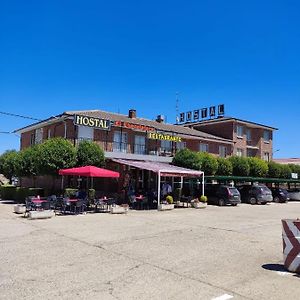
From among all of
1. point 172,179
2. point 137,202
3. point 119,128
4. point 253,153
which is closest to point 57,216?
point 137,202

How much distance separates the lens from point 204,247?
10.4 metres

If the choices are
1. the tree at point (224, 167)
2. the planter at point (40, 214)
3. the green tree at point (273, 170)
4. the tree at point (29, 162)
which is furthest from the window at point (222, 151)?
the planter at point (40, 214)

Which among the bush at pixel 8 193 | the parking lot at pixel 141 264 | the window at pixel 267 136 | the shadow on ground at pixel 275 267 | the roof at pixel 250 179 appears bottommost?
the shadow on ground at pixel 275 267

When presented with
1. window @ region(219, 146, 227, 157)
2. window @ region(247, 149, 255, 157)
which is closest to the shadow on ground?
window @ region(219, 146, 227, 157)

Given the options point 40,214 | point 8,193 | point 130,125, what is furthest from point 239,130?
point 40,214

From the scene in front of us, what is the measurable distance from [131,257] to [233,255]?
2597 millimetres

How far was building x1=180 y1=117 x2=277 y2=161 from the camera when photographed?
44.2 metres

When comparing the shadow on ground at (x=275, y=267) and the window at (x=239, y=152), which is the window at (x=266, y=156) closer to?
the window at (x=239, y=152)

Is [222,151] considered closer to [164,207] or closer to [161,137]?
[161,137]

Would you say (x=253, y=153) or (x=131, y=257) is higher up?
(x=253, y=153)

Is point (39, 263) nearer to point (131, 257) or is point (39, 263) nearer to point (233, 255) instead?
point (131, 257)

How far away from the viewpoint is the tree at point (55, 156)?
23.7 meters

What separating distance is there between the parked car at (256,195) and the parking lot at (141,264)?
59.0 feet

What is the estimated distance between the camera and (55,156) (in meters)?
23.6
